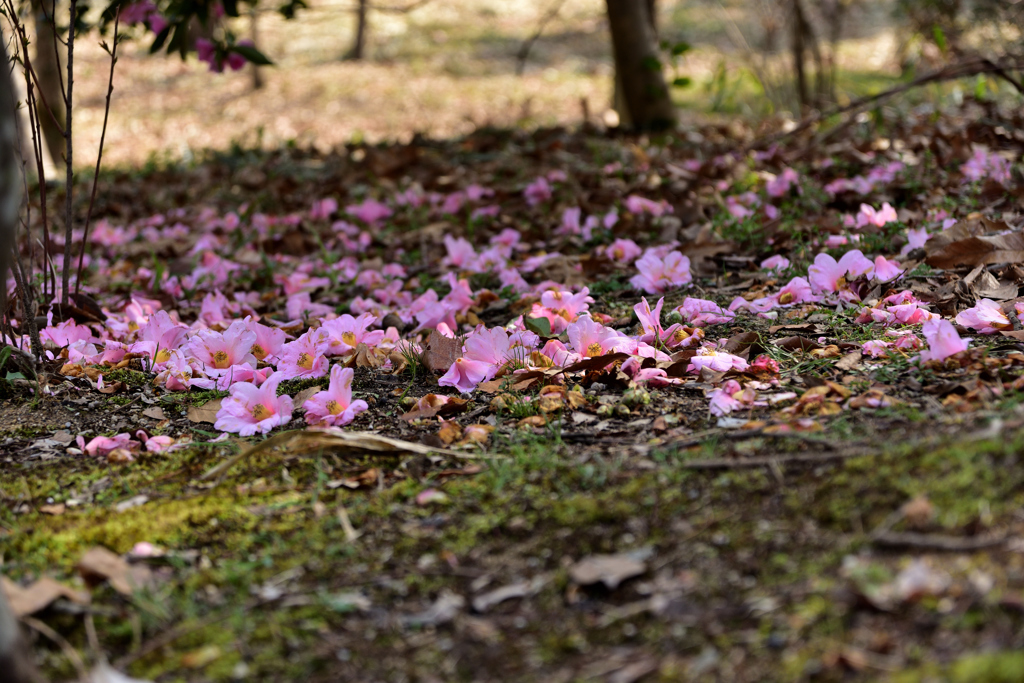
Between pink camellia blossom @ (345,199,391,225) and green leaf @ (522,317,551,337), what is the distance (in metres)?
2.46

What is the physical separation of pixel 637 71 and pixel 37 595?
5.84 metres

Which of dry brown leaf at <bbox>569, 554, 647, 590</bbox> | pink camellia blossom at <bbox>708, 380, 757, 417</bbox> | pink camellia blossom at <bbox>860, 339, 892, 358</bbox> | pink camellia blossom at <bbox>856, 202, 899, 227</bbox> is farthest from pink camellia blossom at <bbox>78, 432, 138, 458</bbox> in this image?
pink camellia blossom at <bbox>856, 202, 899, 227</bbox>

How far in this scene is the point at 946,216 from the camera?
330cm

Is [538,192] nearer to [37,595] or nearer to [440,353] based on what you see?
[440,353]

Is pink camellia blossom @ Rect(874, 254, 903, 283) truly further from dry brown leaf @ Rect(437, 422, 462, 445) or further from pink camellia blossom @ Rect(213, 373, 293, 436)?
pink camellia blossom @ Rect(213, 373, 293, 436)

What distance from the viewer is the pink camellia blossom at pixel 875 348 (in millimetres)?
2076

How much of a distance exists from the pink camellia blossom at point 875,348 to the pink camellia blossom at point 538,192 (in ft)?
8.63

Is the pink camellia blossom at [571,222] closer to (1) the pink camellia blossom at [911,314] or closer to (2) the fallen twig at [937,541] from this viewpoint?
(1) the pink camellia blossom at [911,314]

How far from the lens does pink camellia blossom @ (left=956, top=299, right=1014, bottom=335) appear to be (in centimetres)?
209

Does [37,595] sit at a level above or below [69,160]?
below

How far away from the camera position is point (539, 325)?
7.82ft

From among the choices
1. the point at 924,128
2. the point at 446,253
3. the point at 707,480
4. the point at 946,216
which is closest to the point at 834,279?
the point at 946,216

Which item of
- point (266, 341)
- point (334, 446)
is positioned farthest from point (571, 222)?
point (334, 446)

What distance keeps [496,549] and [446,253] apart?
2793 millimetres
